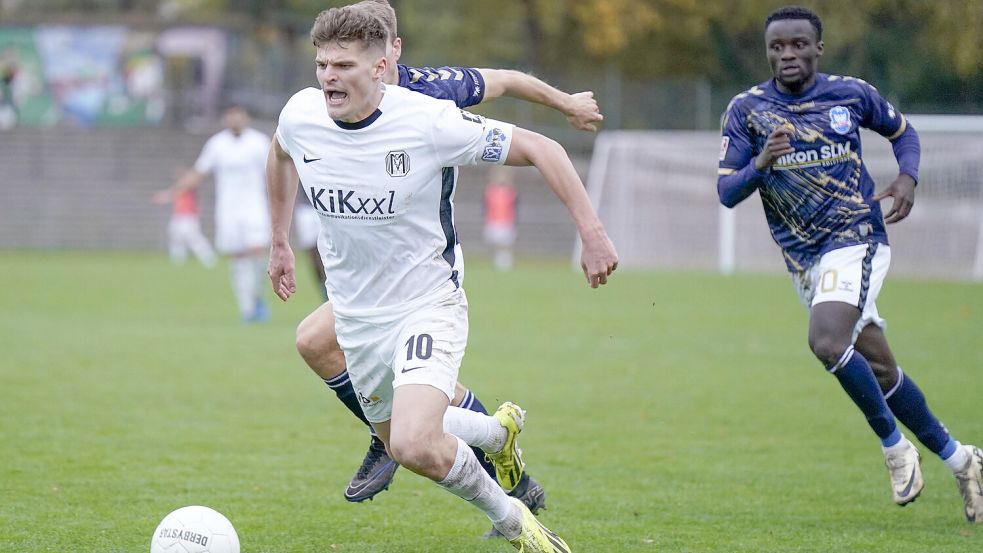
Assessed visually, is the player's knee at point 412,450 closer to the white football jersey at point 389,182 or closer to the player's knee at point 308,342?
the white football jersey at point 389,182

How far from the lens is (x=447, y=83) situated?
550 cm

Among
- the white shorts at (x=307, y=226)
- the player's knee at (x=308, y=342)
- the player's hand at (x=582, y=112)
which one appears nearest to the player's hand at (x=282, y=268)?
the player's knee at (x=308, y=342)

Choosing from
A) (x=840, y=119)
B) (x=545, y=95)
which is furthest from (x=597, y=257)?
(x=840, y=119)

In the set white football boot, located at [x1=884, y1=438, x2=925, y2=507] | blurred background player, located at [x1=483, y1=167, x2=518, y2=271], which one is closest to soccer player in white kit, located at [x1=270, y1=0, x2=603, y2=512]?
white football boot, located at [x1=884, y1=438, x2=925, y2=507]

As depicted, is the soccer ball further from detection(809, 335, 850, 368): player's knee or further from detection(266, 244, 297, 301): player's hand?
detection(809, 335, 850, 368): player's knee

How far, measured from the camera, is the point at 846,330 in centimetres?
584

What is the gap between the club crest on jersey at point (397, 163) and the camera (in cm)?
483

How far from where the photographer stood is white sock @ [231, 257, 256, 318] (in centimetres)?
1485

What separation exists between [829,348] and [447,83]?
218 centimetres

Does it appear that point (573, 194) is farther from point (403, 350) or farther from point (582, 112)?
point (403, 350)

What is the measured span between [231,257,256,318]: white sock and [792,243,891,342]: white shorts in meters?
9.81

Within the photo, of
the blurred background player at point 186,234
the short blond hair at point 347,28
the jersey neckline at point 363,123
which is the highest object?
the short blond hair at point 347,28

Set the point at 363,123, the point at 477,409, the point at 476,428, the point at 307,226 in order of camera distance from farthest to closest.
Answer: the point at 307,226 → the point at 477,409 → the point at 476,428 → the point at 363,123

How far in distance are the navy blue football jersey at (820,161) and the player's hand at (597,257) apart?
186cm
